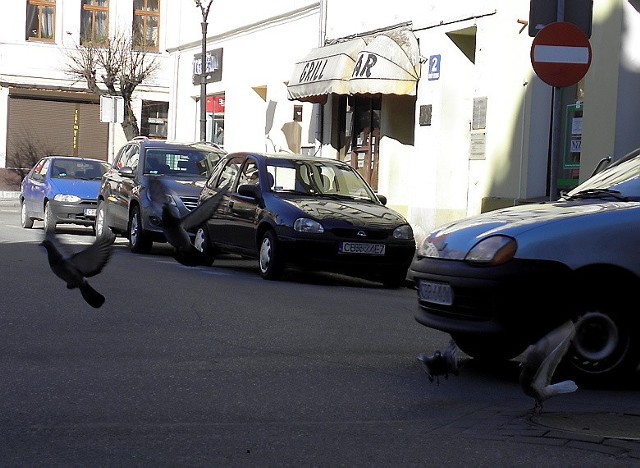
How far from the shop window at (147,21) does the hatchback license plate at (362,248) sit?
108ft

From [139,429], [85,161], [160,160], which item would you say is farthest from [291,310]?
[85,161]

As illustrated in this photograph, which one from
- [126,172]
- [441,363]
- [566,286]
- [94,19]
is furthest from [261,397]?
[94,19]

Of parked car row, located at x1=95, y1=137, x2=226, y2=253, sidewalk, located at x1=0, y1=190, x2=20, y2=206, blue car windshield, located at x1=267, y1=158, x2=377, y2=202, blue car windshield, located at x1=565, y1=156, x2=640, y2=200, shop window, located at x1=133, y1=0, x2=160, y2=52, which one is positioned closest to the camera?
blue car windshield, located at x1=565, y1=156, x2=640, y2=200

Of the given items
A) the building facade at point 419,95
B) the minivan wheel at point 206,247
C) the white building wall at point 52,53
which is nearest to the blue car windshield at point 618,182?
the building facade at point 419,95

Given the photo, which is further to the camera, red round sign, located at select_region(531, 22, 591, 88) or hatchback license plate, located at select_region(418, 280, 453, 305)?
red round sign, located at select_region(531, 22, 591, 88)

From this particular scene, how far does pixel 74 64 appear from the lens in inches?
1772

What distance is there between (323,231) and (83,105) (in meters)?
33.4

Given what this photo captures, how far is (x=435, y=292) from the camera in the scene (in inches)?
316

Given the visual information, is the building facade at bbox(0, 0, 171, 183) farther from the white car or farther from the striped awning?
the white car

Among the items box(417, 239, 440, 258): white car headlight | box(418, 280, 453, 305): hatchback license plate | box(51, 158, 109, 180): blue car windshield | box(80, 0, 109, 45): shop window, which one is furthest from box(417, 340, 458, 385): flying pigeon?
box(80, 0, 109, 45): shop window

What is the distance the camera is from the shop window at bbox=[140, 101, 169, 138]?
154ft

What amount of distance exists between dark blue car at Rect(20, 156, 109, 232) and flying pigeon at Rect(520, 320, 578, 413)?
16.2 m

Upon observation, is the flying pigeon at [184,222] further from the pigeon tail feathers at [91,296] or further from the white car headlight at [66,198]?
the white car headlight at [66,198]

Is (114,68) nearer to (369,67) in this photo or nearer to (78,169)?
(78,169)
